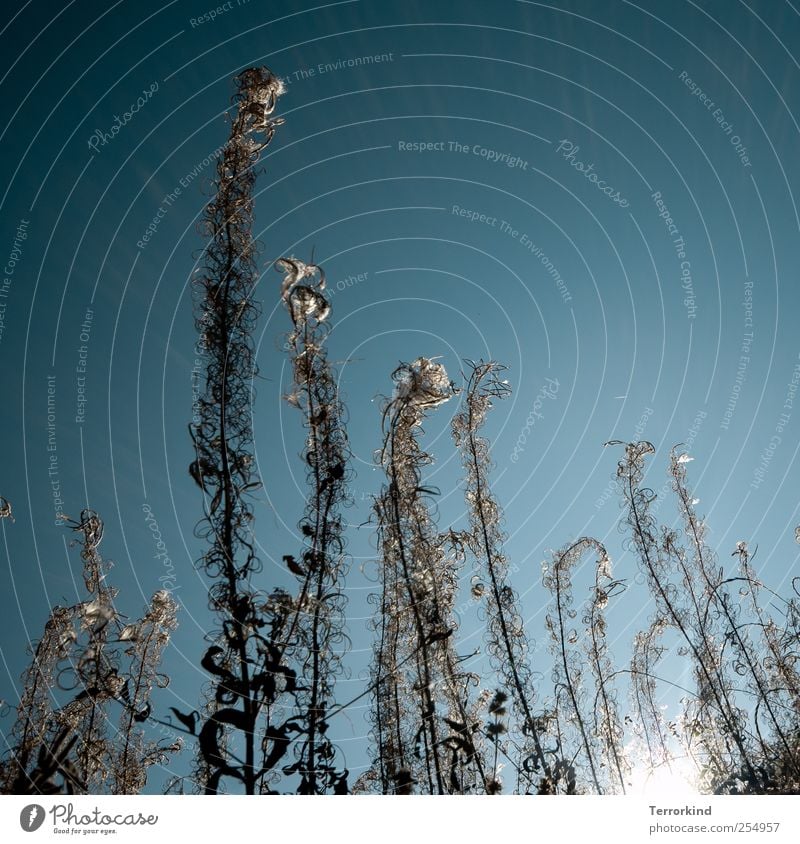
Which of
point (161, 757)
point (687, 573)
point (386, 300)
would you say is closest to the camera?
point (161, 757)

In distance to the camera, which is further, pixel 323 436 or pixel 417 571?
pixel 417 571

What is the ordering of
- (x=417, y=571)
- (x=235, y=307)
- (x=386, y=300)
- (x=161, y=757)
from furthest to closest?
(x=386, y=300)
(x=161, y=757)
(x=417, y=571)
(x=235, y=307)

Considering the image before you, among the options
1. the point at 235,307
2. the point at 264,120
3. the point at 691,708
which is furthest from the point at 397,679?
the point at 691,708

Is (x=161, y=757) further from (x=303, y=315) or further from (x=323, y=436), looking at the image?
(x=303, y=315)

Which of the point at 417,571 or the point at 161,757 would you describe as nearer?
the point at 417,571
